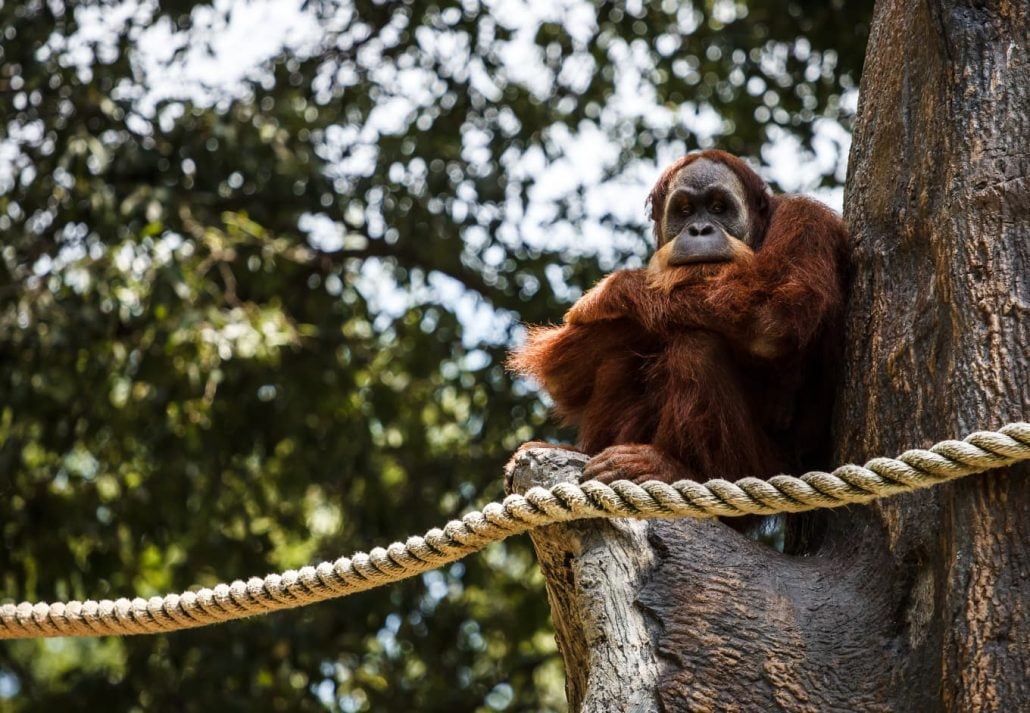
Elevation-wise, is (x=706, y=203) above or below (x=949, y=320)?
above

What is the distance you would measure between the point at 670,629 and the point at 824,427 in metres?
1.31

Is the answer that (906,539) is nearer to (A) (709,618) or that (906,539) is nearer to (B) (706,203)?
(A) (709,618)

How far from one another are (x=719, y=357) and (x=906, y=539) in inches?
41.8

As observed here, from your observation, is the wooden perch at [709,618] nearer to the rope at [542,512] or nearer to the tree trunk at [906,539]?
the tree trunk at [906,539]

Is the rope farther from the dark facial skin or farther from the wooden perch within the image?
the dark facial skin

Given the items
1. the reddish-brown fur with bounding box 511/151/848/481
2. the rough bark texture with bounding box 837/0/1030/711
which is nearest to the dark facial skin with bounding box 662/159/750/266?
the reddish-brown fur with bounding box 511/151/848/481

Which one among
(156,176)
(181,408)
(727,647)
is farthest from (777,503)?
(156,176)

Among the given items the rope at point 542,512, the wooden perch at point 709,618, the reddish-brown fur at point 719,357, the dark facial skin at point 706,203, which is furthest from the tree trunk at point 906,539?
the dark facial skin at point 706,203

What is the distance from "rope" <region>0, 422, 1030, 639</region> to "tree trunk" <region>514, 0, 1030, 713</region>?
0.17 m

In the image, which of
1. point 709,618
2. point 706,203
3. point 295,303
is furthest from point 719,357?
point 295,303

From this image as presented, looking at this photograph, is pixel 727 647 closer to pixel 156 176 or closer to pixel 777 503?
pixel 777 503

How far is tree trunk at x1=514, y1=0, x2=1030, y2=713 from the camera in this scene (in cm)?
302

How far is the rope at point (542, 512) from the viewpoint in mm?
2936

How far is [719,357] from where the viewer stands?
4.24 metres
